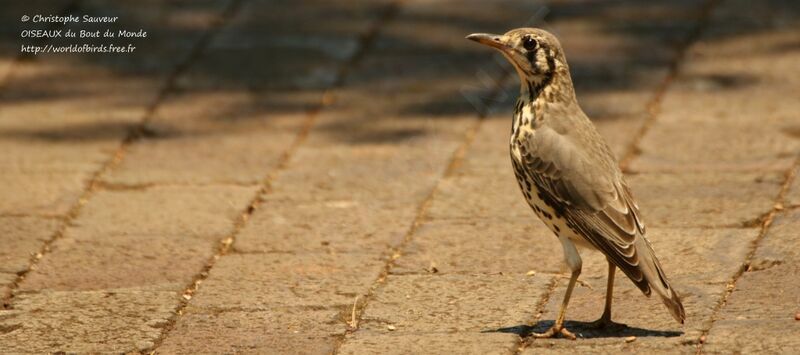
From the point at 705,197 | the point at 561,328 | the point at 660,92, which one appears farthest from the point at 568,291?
the point at 660,92

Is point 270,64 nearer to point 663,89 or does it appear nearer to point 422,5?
point 422,5

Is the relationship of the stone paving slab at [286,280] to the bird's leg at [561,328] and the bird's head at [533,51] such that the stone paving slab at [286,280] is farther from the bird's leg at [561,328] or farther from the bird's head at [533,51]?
the bird's head at [533,51]

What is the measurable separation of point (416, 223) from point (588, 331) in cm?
162

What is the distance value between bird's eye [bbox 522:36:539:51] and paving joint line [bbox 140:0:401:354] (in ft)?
6.09

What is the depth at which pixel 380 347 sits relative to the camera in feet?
19.6

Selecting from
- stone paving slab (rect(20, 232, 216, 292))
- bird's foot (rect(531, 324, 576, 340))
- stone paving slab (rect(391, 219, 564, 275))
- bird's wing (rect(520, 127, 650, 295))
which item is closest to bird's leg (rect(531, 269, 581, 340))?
bird's foot (rect(531, 324, 576, 340))

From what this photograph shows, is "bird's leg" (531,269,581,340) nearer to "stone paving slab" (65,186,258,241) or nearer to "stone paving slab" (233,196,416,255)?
"stone paving slab" (233,196,416,255)

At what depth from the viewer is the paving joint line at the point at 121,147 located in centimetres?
707

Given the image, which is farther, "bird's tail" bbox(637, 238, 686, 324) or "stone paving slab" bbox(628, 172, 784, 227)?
"stone paving slab" bbox(628, 172, 784, 227)

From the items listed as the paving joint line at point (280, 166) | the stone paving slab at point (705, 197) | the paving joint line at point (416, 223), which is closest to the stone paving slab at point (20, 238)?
the paving joint line at point (280, 166)

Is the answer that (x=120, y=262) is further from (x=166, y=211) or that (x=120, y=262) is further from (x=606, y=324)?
(x=606, y=324)

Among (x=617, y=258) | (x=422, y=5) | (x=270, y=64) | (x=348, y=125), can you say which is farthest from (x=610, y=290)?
(x=422, y=5)

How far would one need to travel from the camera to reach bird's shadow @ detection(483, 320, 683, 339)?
5.95 meters

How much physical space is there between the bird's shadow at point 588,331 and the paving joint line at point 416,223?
0.60m
